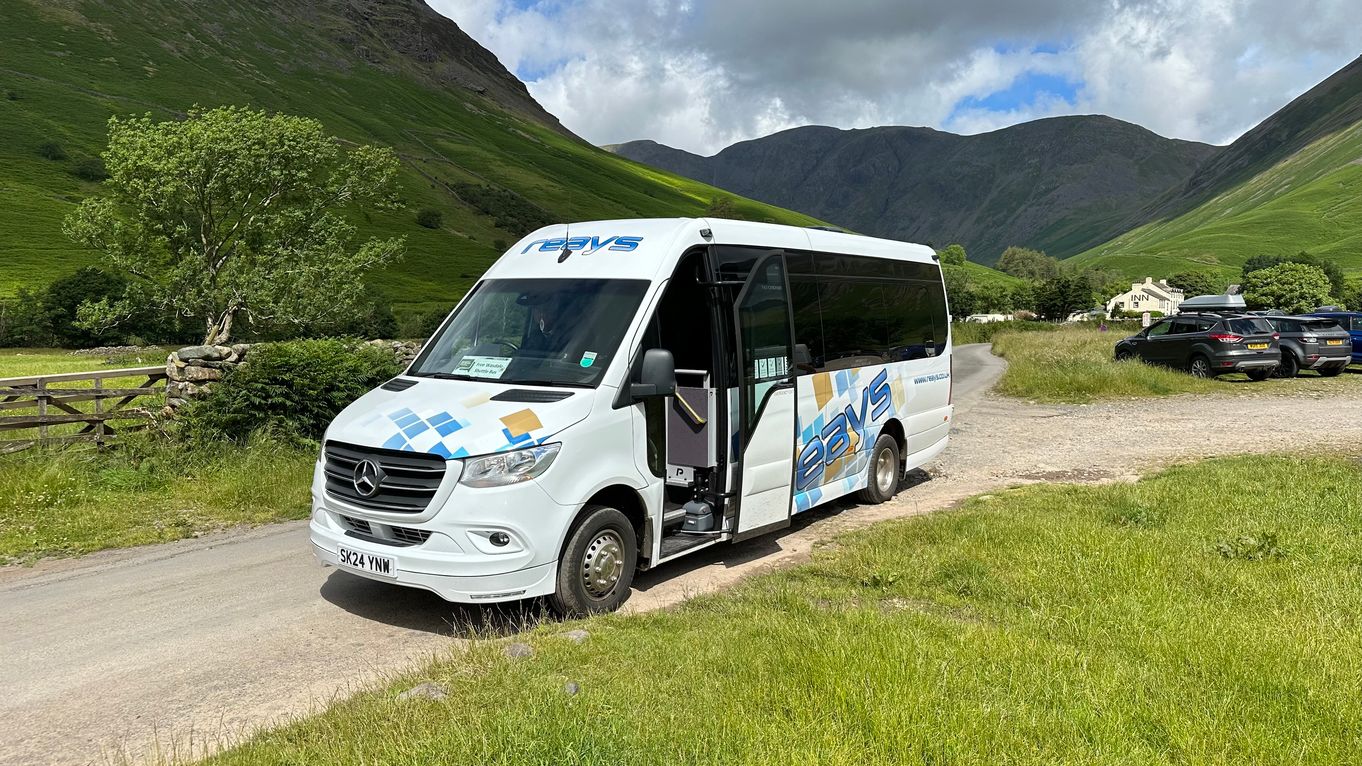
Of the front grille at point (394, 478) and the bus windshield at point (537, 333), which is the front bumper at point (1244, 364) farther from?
the front grille at point (394, 478)

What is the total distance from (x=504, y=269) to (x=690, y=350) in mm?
1774

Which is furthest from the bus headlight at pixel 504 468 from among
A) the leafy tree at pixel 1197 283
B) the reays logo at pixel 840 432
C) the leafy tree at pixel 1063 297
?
the leafy tree at pixel 1197 283

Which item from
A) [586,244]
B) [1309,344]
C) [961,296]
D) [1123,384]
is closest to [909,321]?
[586,244]

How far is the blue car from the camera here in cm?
2538

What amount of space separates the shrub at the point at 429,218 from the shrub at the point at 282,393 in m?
111

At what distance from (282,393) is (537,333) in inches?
269

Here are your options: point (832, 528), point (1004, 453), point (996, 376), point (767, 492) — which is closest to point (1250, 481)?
point (1004, 453)

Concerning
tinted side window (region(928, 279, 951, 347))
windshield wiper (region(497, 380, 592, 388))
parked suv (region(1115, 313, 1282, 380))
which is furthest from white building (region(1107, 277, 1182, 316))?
windshield wiper (region(497, 380, 592, 388))

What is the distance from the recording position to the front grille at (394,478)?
5.37 metres

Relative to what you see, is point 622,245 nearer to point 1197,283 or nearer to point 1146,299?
point 1146,299

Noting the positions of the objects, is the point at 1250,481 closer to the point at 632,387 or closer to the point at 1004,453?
the point at 1004,453

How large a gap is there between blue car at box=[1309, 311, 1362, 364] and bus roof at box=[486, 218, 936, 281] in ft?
85.3

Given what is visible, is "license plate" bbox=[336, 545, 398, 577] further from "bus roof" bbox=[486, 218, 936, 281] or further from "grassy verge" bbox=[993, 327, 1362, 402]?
"grassy verge" bbox=[993, 327, 1362, 402]

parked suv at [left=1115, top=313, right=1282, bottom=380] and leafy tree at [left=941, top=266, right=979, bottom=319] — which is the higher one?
leafy tree at [left=941, top=266, right=979, bottom=319]
